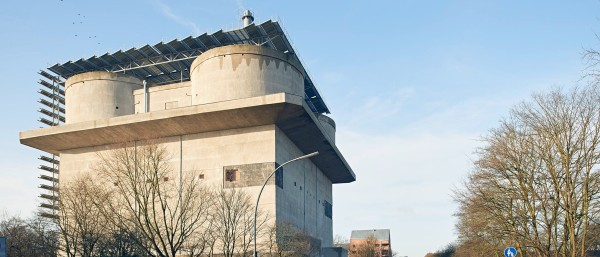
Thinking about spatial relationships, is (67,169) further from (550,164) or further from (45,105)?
(550,164)

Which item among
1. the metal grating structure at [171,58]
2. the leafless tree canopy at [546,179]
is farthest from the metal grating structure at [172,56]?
the leafless tree canopy at [546,179]

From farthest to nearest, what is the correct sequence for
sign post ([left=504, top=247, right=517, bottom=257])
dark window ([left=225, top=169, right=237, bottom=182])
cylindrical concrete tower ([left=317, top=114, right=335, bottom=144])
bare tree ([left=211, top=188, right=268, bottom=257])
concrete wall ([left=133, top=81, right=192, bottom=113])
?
1. cylindrical concrete tower ([left=317, top=114, right=335, bottom=144])
2. concrete wall ([left=133, top=81, right=192, bottom=113])
3. dark window ([left=225, top=169, right=237, bottom=182])
4. bare tree ([left=211, top=188, right=268, bottom=257])
5. sign post ([left=504, top=247, right=517, bottom=257])

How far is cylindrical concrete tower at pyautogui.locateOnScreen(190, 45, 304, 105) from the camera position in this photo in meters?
53.2

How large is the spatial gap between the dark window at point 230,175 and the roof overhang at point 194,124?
4070 mm

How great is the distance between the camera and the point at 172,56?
6225 centimetres

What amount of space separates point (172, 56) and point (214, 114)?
50.0ft

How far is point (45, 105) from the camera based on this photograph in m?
77.7

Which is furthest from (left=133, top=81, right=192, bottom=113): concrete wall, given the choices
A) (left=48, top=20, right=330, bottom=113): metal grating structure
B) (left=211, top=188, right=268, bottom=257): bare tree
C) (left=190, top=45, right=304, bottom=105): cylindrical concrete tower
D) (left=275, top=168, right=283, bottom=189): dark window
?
(left=275, top=168, right=283, bottom=189): dark window

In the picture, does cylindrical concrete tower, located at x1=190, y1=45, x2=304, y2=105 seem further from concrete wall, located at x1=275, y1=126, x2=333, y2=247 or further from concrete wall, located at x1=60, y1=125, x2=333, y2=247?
concrete wall, located at x1=275, y1=126, x2=333, y2=247

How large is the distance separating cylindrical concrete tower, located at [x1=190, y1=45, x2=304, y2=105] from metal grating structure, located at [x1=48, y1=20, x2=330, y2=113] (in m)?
3.96

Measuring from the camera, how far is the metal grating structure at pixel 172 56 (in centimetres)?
5841

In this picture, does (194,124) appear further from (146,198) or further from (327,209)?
(327,209)

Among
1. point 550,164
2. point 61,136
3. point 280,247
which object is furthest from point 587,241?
point 61,136

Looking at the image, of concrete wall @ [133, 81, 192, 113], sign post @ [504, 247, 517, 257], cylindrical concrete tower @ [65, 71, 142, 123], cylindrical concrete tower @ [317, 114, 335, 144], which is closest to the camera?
sign post @ [504, 247, 517, 257]
